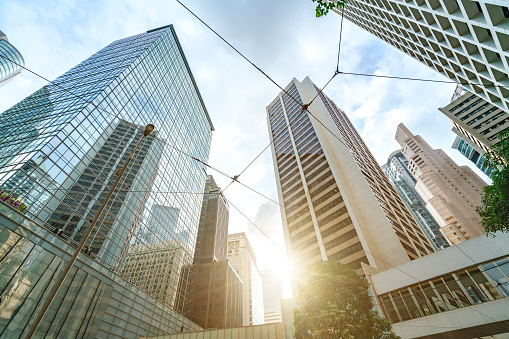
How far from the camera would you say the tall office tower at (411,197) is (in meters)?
111

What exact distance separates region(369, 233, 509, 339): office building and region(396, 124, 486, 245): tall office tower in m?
101

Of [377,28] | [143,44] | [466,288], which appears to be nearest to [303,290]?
[466,288]

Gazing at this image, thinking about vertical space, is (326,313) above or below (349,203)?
below

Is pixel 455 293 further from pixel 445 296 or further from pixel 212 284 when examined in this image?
pixel 212 284

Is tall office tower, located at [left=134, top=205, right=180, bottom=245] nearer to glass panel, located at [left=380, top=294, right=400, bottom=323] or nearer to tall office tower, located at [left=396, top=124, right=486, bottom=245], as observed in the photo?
glass panel, located at [left=380, top=294, right=400, bottom=323]

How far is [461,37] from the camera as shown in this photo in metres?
16.0

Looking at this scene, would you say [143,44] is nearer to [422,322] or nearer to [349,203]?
[349,203]

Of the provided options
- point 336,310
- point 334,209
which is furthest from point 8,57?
point 336,310

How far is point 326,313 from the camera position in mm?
14188

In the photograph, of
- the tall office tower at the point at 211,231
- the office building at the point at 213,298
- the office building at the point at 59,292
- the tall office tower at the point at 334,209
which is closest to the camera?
the office building at the point at 59,292

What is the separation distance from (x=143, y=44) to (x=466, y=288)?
6596cm

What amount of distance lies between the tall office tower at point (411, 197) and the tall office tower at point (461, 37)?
284ft

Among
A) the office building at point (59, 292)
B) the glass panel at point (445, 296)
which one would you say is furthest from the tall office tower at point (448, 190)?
the office building at point (59, 292)

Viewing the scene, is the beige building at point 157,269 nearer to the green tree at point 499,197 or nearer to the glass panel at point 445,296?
the glass panel at point 445,296
